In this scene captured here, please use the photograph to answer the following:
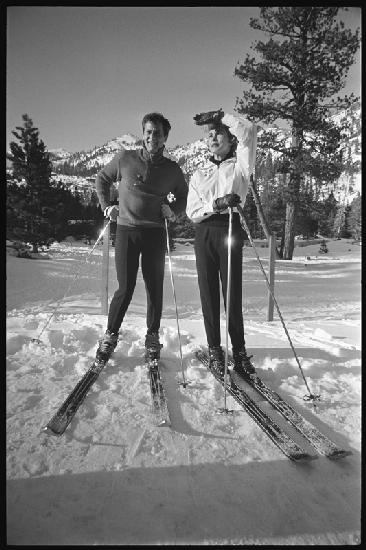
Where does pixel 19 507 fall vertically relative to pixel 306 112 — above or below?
below

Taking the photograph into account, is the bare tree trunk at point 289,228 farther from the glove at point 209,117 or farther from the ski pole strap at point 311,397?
the ski pole strap at point 311,397

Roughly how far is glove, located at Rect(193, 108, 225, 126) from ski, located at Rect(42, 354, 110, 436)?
95.4 inches

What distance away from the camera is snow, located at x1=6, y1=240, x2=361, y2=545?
4.53 feet

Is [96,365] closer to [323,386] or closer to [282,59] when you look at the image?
[323,386]

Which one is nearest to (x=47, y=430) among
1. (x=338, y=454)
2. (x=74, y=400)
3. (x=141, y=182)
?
(x=74, y=400)

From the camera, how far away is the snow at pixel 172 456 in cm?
138

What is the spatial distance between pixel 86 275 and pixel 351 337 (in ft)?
29.3

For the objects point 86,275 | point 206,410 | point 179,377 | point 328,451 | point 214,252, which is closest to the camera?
point 328,451

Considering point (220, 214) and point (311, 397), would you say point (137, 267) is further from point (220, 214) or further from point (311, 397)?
point (311, 397)

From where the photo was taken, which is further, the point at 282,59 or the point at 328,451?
the point at 282,59

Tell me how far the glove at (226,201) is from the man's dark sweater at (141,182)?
0.69 meters

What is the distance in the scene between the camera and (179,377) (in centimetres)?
287
